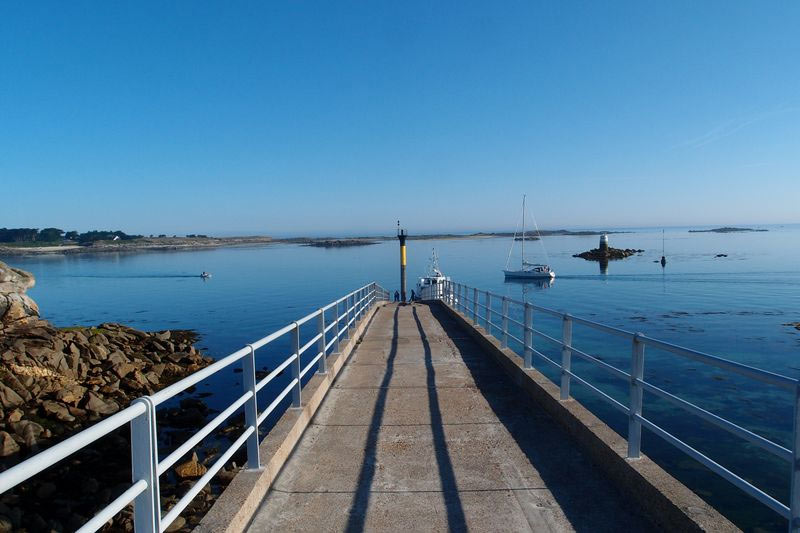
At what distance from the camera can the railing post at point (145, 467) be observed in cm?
280

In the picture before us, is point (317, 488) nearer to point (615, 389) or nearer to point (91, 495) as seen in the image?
point (91, 495)

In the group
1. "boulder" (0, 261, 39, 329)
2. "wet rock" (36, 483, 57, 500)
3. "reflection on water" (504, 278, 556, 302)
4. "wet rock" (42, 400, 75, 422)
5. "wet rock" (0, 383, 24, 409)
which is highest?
"boulder" (0, 261, 39, 329)

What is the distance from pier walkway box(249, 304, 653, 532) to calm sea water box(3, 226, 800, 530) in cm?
597

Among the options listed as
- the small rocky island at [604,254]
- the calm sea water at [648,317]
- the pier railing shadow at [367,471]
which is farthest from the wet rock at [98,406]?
the small rocky island at [604,254]

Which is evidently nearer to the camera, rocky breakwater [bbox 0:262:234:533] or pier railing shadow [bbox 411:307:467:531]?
pier railing shadow [bbox 411:307:467:531]

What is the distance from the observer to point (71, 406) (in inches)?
511

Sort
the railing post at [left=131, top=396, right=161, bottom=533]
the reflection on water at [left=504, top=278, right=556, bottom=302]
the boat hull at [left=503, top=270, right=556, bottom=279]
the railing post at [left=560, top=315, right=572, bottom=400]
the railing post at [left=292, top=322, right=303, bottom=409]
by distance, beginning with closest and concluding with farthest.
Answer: the railing post at [left=131, top=396, right=161, bottom=533] < the railing post at [left=560, top=315, right=572, bottom=400] < the railing post at [left=292, top=322, right=303, bottom=409] < the reflection on water at [left=504, top=278, right=556, bottom=302] < the boat hull at [left=503, top=270, right=556, bottom=279]

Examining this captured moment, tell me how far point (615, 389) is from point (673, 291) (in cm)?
4024

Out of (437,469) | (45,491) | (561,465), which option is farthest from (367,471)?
(45,491)

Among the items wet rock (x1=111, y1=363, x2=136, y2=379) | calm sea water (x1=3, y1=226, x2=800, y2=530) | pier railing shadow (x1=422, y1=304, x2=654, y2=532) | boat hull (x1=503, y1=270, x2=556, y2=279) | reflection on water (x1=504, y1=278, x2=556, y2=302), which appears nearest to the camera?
pier railing shadow (x1=422, y1=304, x2=654, y2=532)

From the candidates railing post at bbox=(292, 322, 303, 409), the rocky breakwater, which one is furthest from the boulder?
railing post at bbox=(292, 322, 303, 409)

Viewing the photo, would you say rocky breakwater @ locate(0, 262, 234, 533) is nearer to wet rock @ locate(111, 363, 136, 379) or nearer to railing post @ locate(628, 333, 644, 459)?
wet rock @ locate(111, 363, 136, 379)

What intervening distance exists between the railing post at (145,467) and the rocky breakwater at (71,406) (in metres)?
4.66

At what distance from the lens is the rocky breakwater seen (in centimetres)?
858
